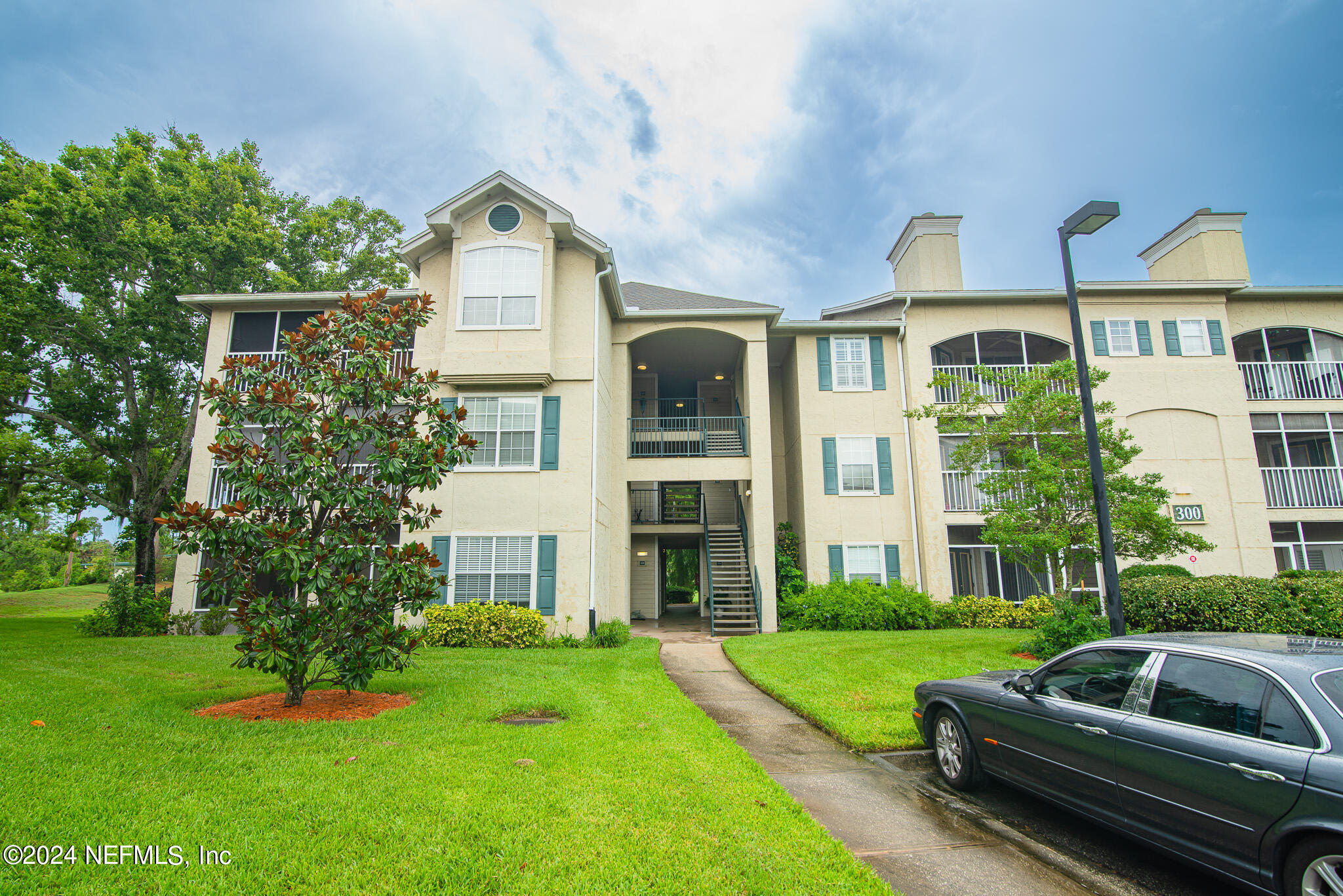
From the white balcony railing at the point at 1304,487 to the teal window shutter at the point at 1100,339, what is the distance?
5326 millimetres

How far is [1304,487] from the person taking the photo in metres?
17.8

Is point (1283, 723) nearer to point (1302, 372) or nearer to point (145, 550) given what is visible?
point (1302, 372)

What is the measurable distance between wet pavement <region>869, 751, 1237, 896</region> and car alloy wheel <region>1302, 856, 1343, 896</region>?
0.88m

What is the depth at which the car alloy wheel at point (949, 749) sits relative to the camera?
5488 millimetres

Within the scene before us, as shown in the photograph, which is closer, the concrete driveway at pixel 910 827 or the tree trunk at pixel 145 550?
the concrete driveway at pixel 910 827

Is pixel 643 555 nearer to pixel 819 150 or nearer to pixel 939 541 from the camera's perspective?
pixel 939 541

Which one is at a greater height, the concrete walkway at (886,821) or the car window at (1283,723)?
the car window at (1283,723)

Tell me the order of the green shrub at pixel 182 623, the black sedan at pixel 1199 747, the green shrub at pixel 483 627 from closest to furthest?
the black sedan at pixel 1199 747
the green shrub at pixel 483 627
the green shrub at pixel 182 623

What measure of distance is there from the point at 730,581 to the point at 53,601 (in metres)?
39.6

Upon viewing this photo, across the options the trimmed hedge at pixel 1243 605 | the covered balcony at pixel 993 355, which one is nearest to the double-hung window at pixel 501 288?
the covered balcony at pixel 993 355

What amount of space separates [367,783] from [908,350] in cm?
1667

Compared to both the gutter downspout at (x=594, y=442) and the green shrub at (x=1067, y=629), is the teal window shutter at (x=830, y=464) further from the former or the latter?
the green shrub at (x=1067, y=629)

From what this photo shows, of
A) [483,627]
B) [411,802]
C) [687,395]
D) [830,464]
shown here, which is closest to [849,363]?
[830,464]

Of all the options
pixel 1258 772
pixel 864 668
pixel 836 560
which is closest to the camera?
pixel 1258 772
